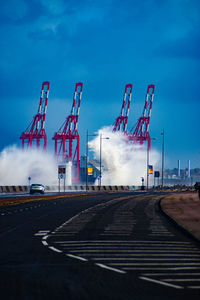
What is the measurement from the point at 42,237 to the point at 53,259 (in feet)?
15.7

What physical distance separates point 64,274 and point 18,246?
459 centimetres

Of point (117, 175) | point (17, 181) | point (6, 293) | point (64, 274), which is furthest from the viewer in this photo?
point (117, 175)

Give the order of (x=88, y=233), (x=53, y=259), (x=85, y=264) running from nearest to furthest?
(x=85, y=264) < (x=53, y=259) < (x=88, y=233)

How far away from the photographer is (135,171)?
16125 cm

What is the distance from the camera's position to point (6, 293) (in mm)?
7828

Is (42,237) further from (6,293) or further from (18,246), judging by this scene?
(6,293)

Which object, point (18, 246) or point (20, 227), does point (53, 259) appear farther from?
point (20, 227)

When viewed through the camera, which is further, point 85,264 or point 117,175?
point 117,175

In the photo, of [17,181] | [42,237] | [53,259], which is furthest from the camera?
[17,181]

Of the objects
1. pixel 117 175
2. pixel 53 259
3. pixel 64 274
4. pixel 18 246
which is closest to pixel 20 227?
pixel 18 246

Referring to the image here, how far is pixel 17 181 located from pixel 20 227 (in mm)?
109893

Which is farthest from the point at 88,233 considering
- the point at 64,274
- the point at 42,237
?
the point at 64,274

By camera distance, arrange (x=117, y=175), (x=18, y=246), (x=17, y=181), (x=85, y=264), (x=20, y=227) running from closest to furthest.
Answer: (x=85, y=264), (x=18, y=246), (x=20, y=227), (x=17, y=181), (x=117, y=175)

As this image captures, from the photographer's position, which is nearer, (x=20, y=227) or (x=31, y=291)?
(x=31, y=291)
